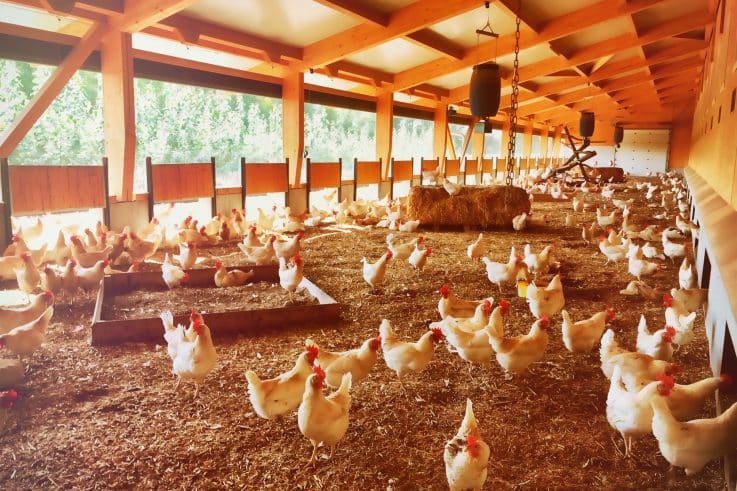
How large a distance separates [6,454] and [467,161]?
17.3 m

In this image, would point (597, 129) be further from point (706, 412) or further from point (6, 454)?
point (6, 454)

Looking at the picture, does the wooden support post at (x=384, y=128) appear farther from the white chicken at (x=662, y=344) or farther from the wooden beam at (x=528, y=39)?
the white chicken at (x=662, y=344)

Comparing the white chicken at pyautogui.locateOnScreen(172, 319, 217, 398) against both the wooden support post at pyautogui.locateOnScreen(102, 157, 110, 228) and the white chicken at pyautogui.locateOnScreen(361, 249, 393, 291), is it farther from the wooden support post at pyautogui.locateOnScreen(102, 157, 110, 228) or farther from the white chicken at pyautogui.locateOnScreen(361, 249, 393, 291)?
the wooden support post at pyautogui.locateOnScreen(102, 157, 110, 228)

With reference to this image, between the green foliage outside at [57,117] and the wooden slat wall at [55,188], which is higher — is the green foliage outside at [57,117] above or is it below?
above

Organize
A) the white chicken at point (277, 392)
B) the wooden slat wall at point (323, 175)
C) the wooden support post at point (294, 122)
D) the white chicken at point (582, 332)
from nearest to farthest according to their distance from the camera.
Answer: the white chicken at point (277, 392) → the white chicken at point (582, 332) → the wooden support post at point (294, 122) → the wooden slat wall at point (323, 175)

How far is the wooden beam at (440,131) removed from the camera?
1559 cm

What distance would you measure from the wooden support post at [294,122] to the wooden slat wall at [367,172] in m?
1.94

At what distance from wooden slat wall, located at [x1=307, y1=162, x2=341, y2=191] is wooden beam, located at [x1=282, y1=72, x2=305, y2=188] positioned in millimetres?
317

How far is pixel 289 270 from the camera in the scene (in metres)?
4.26

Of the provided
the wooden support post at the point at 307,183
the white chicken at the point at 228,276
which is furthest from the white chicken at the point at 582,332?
the wooden support post at the point at 307,183

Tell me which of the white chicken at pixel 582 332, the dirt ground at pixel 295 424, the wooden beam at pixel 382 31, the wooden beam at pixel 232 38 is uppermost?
the wooden beam at pixel 382 31

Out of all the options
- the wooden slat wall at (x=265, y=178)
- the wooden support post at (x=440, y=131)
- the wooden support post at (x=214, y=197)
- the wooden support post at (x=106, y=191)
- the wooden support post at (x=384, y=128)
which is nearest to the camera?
the wooden support post at (x=106, y=191)

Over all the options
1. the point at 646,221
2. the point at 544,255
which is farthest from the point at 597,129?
the point at 544,255

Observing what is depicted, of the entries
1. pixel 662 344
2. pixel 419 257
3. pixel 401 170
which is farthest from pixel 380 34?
pixel 662 344
